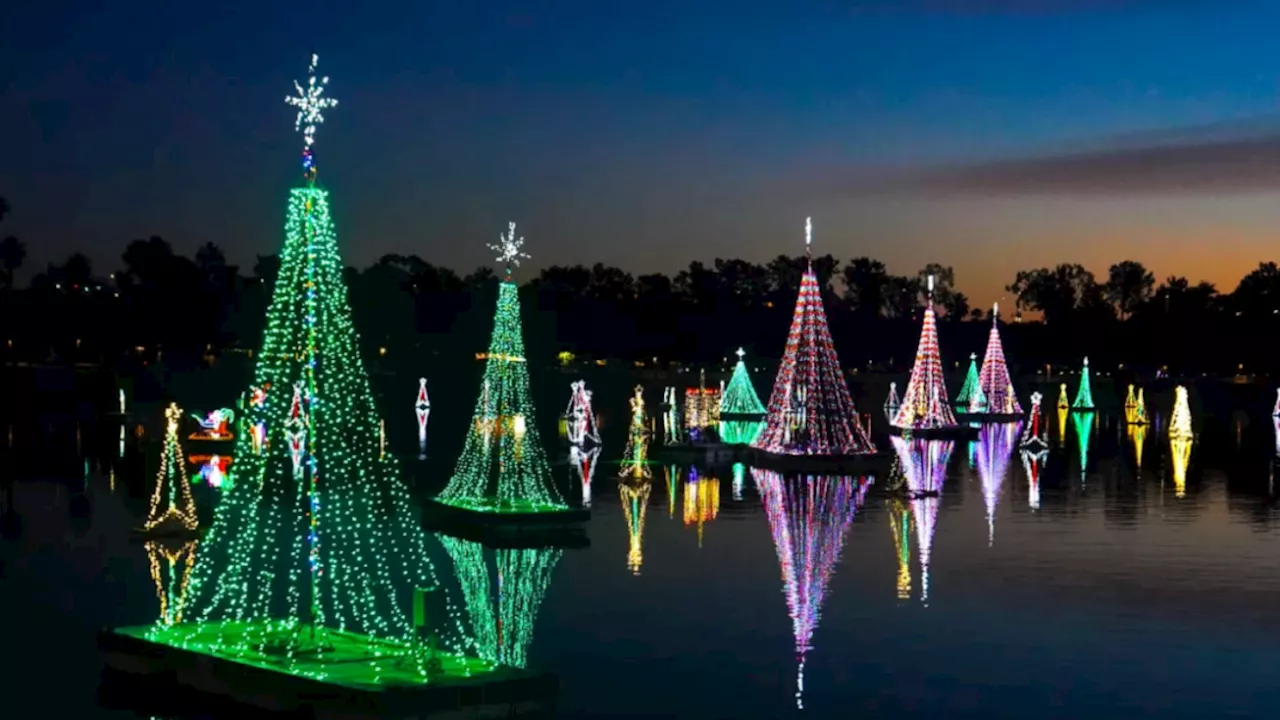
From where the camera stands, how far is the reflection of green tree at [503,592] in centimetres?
2625

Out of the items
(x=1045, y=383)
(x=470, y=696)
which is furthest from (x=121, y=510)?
(x=1045, y=383)

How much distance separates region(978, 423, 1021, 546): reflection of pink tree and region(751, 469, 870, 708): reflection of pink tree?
3.21 meters

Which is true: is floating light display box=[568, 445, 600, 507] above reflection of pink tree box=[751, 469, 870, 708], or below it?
above

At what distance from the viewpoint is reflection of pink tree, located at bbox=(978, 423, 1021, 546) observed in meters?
45.7

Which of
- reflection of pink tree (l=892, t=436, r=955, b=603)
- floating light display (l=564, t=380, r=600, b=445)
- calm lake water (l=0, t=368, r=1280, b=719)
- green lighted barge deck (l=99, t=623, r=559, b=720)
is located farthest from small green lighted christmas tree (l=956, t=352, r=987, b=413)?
green lighted barge deck (l=99, t=623, r=559, b=720)

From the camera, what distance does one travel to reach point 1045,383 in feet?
523

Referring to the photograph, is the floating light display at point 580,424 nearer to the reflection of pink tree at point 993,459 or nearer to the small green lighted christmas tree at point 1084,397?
the reflection of pink tree at point 993,459

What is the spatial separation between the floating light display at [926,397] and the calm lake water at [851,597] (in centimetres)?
1980

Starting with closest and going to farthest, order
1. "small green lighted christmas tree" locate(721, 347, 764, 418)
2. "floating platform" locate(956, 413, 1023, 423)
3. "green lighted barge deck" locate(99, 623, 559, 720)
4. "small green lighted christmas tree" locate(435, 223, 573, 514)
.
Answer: "green lighted barge deck" locate(99, 623, 559, 720)
"small green lighted christmas tree" locate(435, 223, 573, 514)
"floating platform" locate(956, 413, 1023, 423)
"small green lighted christmas tree" locate(721, 347, 764, 418)

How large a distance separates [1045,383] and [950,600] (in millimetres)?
132197

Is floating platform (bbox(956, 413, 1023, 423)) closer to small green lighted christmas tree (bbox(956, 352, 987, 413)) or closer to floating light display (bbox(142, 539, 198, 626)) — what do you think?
small green lighted christmas tree (bbox(956, 352, 987, 413))

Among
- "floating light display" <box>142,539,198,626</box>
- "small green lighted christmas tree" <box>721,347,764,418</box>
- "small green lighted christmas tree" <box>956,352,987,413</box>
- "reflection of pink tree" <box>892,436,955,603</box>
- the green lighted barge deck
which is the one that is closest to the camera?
A: the green lighted barge deck

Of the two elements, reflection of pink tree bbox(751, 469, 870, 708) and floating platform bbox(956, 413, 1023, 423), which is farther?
floating platform bbox(956, 413, 1023, 423)

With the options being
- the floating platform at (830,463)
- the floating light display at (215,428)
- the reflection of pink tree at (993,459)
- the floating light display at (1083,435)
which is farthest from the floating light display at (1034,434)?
the floating light display at (215,428)
